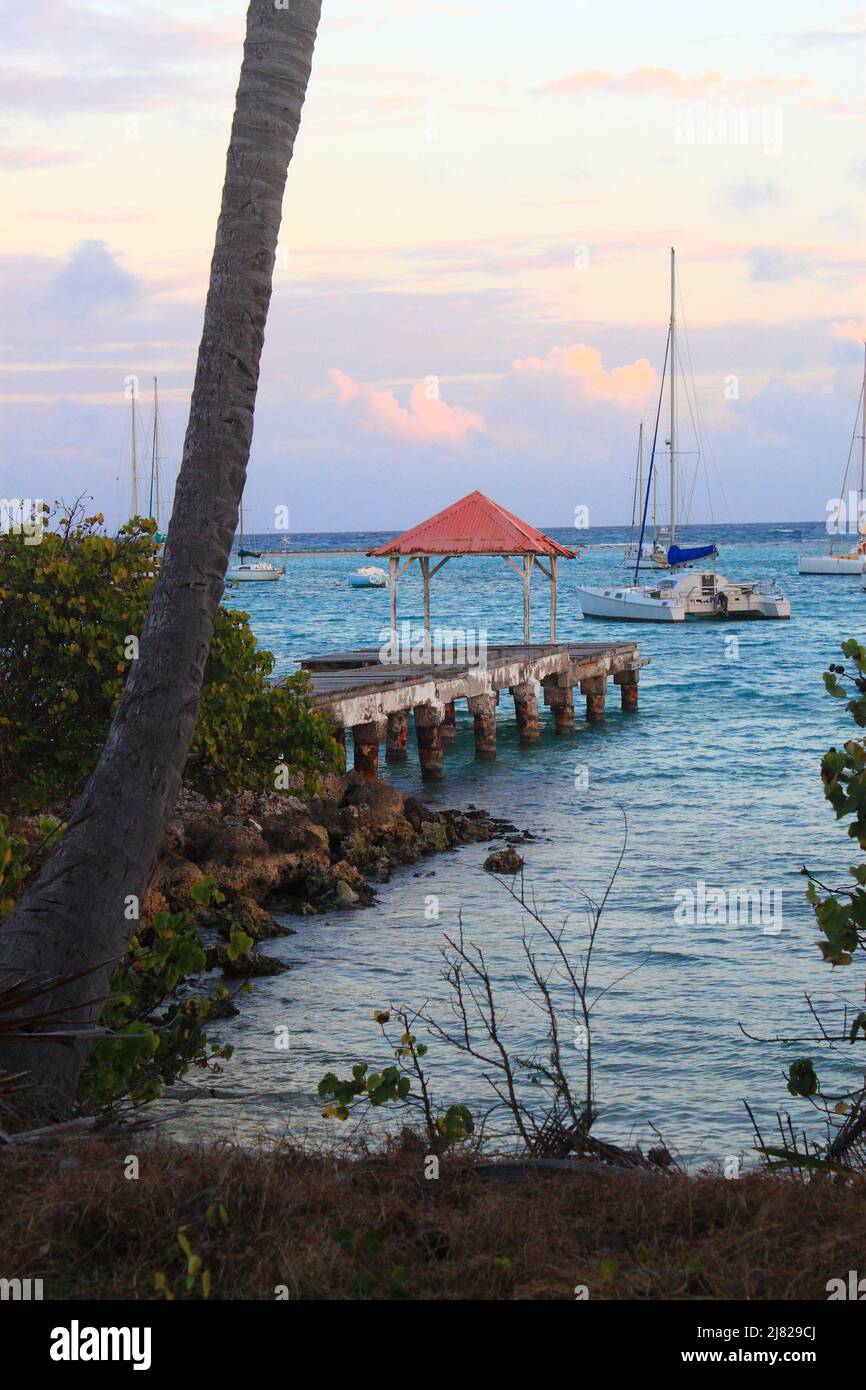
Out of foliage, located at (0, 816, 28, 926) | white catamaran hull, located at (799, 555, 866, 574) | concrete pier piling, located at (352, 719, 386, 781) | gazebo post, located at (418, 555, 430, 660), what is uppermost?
white catamaran hull, located at (799, 555, 866, 574)

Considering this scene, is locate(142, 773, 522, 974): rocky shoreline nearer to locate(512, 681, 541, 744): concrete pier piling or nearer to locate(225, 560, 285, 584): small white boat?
locate(512, 681, 541, 744): concrete pier piling

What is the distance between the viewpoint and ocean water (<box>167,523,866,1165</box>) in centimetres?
1071

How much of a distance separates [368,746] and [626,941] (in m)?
9.88

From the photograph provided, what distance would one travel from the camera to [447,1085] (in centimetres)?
1080

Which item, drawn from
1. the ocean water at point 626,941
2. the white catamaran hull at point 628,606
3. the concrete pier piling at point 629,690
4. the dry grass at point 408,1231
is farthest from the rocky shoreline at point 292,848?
the white catamaran hull at point 628,606

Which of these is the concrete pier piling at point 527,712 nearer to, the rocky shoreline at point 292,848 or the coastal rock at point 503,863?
the rocky shoreline at point 292,848

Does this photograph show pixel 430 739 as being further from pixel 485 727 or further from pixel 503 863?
pixel 503 863

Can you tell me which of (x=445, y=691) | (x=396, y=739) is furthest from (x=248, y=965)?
(x=396, y=739)

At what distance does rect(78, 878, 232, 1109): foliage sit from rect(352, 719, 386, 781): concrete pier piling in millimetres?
16412

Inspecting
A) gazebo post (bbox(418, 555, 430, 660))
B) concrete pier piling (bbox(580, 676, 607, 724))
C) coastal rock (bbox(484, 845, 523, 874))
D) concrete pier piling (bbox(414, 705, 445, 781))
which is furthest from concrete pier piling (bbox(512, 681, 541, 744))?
coastal rock (bbox(484, 845, 523, 874))

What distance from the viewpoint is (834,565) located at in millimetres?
106250

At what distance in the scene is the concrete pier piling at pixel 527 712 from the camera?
31.2 meters
